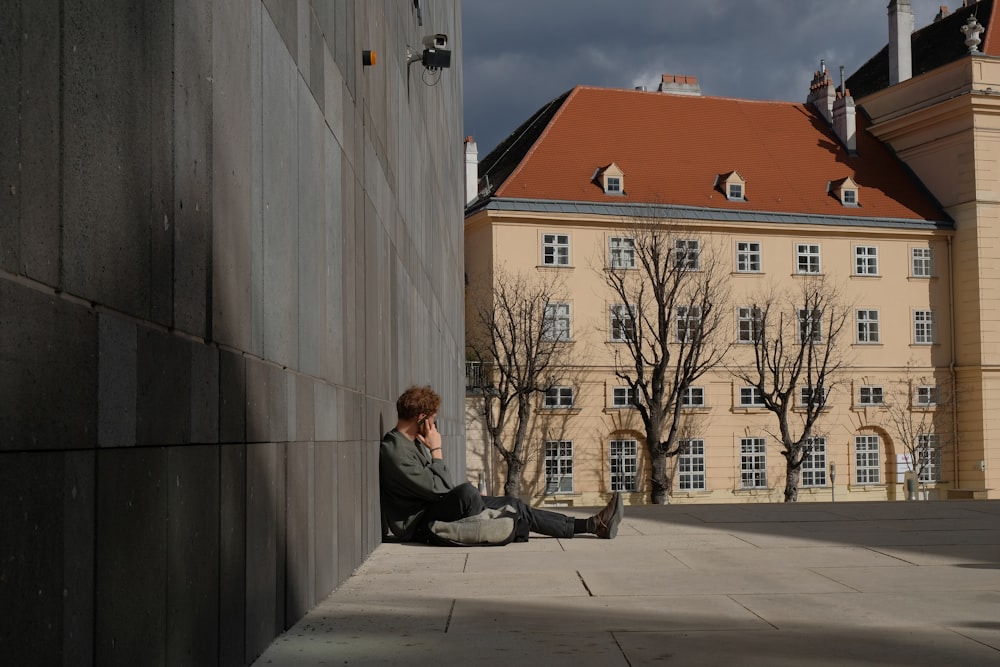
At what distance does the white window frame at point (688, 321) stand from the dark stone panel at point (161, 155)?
43230 mm

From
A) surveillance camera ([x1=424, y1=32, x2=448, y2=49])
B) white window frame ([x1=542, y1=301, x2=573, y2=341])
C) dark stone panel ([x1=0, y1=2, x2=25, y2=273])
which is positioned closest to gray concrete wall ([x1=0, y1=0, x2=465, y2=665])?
dark stone panel ([x1=0, y1=2, x2=25, y2=273])

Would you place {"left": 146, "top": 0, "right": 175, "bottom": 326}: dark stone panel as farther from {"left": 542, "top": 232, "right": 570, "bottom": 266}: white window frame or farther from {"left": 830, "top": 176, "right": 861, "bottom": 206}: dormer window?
{"left": 830, "top": 176, "right": 861, "bottom": 206}: dormer window

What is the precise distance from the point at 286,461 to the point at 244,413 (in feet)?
3.24

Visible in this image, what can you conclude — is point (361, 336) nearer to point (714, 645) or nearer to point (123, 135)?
point (714, 645)

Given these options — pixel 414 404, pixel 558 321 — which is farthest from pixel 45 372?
pixel 558 321

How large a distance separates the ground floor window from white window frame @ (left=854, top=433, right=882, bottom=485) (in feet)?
32.5

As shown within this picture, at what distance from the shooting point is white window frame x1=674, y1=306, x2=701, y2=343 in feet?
153

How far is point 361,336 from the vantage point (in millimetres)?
8773

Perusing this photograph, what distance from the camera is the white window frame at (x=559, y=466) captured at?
4862cm

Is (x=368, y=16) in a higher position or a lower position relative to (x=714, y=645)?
higher

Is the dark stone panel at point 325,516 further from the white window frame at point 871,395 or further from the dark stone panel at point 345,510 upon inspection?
the white window frame at point 871,395

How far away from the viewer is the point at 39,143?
2.53m

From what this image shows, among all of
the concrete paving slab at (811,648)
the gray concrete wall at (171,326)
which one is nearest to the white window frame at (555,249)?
the gray concrete wall at (171,326)

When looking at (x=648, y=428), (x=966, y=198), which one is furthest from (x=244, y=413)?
(x=966, y=198)
